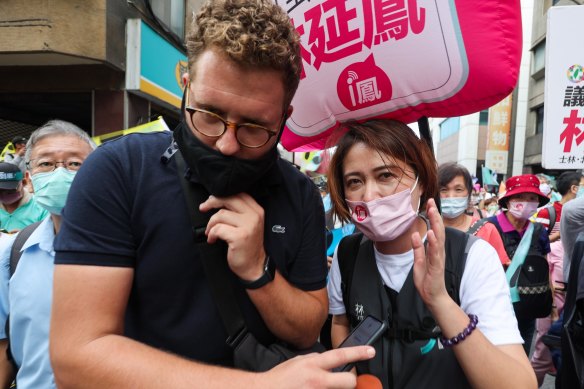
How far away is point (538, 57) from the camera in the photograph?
72.8 feet

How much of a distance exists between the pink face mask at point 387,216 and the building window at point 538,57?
2443 centimetres

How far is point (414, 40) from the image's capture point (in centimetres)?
159

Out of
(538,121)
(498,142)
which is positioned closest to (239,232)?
(538,121)

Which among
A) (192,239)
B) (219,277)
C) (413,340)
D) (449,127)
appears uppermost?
(449,127)

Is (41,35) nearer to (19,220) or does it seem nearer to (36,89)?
(36,89)

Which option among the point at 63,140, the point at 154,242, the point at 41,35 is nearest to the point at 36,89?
the point at 41,35

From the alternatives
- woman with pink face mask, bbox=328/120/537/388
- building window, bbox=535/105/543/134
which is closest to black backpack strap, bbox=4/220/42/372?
woman with pink face mask, bbox=328/120/537/388

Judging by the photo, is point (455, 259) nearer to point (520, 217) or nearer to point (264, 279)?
point (264, 279)

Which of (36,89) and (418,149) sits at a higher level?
(36,89)

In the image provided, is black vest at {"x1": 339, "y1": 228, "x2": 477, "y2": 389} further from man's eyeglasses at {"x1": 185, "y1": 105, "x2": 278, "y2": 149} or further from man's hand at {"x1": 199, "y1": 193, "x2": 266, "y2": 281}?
man's eyeglasses at {"x1": 185, "y1": 105, "x2": 278, "y2": 149}

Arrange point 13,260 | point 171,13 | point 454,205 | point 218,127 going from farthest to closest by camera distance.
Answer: point 171,13
point 454,205
point 13,260
point 218,127

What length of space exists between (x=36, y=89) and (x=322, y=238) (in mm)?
7888

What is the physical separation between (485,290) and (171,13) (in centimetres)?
905

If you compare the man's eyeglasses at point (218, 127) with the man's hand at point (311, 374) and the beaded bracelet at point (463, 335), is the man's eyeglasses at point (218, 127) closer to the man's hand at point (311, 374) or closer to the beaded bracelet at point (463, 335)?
the man's hand at point (311, 374)
